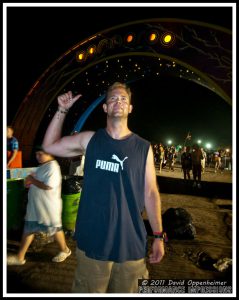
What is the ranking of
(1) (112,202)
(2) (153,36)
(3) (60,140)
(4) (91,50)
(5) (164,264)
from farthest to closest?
1. (4) (91,50)
2. (2) (153,36)
3. (5) (164,264)
4. (3) (60,140)
5. (1) (112,202)

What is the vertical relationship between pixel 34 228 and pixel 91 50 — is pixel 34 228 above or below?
below

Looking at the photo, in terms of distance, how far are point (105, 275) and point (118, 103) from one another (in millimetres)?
1584

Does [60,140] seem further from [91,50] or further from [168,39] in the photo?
[91,50]

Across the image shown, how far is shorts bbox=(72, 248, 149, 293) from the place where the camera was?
1.90 metres

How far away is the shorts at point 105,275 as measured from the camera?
6.22 feet

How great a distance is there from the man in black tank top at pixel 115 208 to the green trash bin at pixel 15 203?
3042 mm

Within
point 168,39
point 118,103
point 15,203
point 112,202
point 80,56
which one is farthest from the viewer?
point 80,56

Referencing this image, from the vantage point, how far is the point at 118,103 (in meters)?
2.03

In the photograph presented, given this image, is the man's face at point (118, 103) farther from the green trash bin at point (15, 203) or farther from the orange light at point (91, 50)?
the orange light at point (91, 50)

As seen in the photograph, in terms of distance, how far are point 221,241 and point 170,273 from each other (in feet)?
5.82

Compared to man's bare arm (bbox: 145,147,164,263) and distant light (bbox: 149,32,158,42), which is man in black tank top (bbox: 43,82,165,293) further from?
distant light (bbox: 149,32,158,42)

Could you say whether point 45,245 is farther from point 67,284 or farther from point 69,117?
point 69,117

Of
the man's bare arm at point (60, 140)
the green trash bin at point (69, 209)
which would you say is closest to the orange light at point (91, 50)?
the green trash bin at point (69, 209)

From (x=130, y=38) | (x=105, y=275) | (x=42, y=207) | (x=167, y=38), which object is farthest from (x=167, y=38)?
(x=105, y=275)
